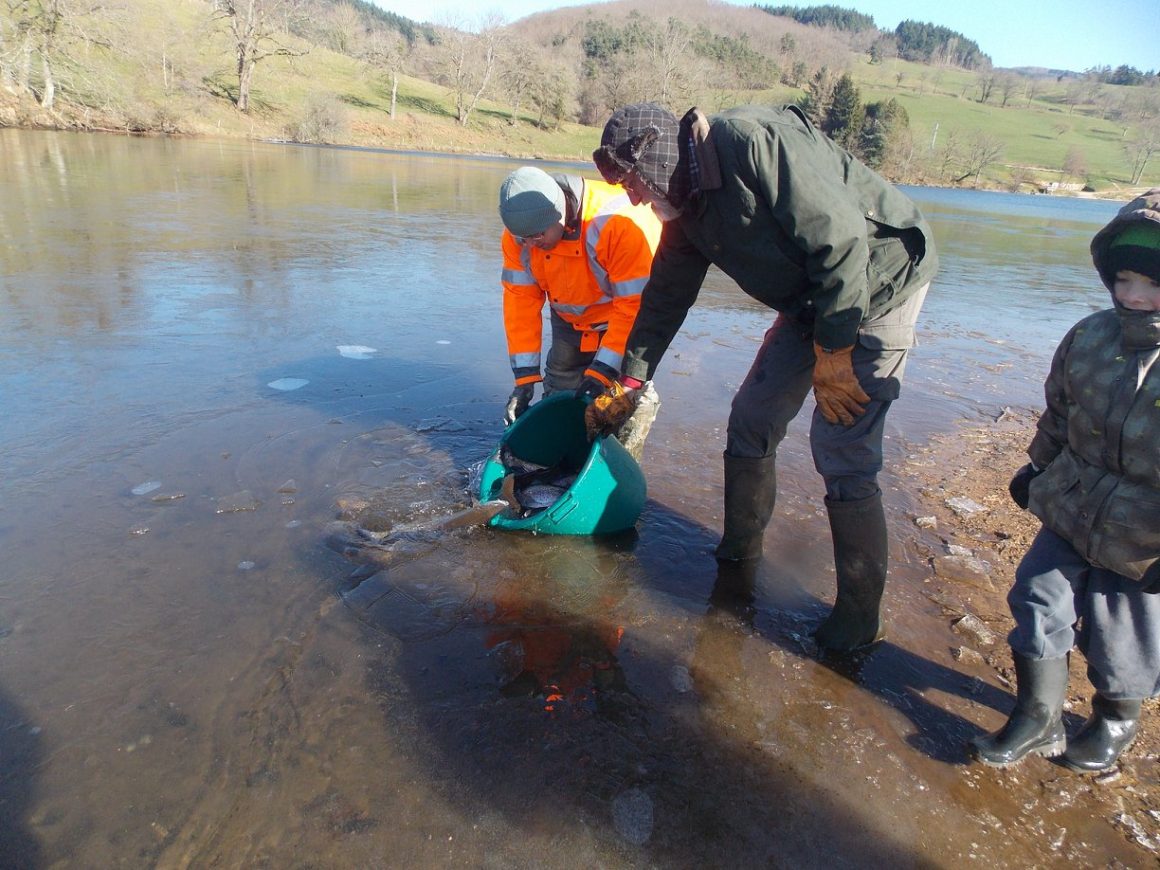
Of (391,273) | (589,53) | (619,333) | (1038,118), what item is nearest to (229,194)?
(391,273)

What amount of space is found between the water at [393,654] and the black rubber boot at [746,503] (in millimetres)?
174

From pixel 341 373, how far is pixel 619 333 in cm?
279

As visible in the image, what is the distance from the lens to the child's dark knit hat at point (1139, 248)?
181 cm

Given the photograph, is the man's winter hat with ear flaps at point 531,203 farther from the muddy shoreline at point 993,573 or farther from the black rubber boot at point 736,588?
the muddy shoreline at point 993,573

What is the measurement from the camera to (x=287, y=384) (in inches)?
193

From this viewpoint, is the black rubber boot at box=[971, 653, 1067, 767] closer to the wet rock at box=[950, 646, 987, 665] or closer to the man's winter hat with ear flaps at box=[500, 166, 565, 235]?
the wet rock at box=[950, 646, 987, 665]

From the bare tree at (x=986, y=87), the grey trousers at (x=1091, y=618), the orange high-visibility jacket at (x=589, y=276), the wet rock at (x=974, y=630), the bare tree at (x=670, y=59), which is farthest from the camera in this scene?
the bare tree at (x=986, y=87)

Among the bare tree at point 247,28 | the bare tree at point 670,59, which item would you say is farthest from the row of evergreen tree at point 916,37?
the bare tree at point 247,28

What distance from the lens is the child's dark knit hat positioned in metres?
1.81

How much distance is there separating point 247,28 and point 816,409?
51.1 metres

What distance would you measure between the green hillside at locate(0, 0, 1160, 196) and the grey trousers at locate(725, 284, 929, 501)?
3291 cm

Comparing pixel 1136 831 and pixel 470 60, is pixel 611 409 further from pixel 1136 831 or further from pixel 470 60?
pixel 470 60

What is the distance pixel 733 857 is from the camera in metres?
1.79

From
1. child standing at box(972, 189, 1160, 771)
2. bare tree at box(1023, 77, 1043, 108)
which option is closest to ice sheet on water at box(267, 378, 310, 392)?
child standing at box(972, 189, 1160, 771)
